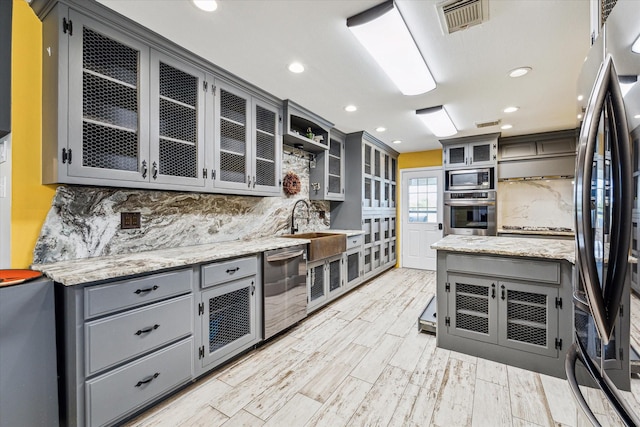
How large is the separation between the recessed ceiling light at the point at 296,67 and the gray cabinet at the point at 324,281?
1.96 metres

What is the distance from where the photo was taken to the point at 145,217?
224 centimetres

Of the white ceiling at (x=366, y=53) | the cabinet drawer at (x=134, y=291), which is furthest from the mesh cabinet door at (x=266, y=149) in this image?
the cabinet drawer at (x=134, y=291)

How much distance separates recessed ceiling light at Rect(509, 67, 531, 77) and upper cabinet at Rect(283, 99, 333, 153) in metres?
2.11

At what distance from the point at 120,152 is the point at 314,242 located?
1.93 m

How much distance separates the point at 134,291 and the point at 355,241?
9.96ft

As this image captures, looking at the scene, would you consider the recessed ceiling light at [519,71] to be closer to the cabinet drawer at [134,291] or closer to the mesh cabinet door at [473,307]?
the mesh cabinet door at [473,307]

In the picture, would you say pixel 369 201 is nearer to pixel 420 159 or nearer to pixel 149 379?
pixel 420 159

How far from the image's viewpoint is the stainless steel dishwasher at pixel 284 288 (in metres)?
2.48

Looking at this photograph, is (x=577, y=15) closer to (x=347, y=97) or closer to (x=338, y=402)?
(x=347, y=97)

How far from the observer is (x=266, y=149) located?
2986 mm

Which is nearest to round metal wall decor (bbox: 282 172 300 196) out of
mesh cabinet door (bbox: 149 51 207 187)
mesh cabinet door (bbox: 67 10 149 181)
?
mesh cabinet door (bbox: 149 51 207 187)

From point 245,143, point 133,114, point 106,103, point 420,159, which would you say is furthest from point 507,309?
point 420,159

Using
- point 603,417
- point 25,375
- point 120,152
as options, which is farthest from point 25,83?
point 603,417

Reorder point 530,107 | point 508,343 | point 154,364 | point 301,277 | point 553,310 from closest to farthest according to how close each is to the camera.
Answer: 1. point 154,364
2. point 553,310
3. point 508,343
4. point 301,277
5. point 530,107
